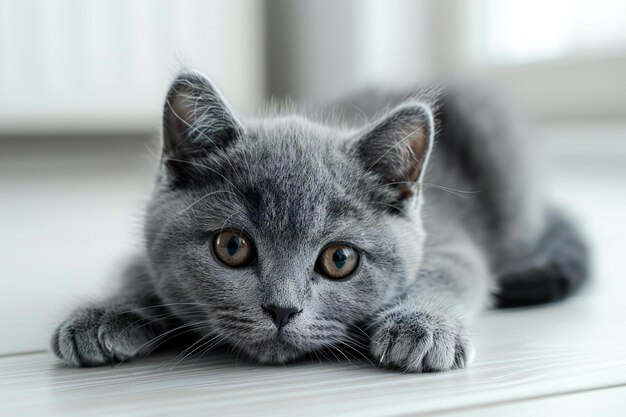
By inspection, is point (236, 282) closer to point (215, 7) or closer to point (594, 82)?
point (594, 82)

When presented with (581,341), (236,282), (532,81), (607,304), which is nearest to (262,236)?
(236,282)

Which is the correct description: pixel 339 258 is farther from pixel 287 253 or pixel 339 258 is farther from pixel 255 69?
pixel 255 69

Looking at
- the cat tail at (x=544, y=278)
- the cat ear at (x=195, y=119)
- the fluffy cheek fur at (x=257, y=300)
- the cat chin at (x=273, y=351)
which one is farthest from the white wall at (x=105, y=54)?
the cat chin at (x=273, y=351)

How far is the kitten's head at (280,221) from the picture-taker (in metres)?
1.08

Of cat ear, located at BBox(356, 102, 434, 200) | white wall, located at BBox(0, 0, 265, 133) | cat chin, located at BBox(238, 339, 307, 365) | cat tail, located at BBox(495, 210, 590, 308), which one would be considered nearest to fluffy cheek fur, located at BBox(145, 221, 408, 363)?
cat chin, located at BBox(238, 339, 307, 365)

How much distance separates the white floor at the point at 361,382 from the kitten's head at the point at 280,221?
0.08 m

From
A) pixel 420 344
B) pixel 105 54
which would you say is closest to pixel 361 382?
pixel 420 344

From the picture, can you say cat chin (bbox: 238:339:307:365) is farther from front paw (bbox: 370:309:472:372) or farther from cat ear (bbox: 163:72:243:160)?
cat ear (bbox: 163:72:243:160)

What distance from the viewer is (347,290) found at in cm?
113

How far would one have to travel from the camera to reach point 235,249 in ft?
3.64

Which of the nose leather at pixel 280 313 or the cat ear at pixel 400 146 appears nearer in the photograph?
the nose leather at pixel 280 313

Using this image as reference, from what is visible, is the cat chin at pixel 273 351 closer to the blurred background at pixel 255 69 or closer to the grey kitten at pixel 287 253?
the grey kitten at pixel 287 253

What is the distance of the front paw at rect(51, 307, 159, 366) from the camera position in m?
1.10

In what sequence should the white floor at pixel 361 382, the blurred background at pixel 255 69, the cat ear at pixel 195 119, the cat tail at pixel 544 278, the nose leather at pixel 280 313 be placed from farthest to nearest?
1. the blurred background at pixel 255 69
2. the cat tail at pixel 544 278
3. the cat ear at pixel 195 119
4. the nose leather at pixel 280 313
5. the white floor at pixel 361 382
